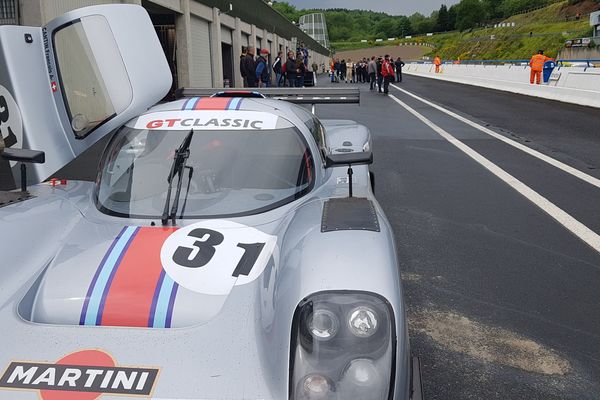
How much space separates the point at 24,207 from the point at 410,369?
2306 millimetres

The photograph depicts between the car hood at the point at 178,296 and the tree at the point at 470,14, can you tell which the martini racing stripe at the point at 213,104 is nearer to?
the car hood at the point at 178,296

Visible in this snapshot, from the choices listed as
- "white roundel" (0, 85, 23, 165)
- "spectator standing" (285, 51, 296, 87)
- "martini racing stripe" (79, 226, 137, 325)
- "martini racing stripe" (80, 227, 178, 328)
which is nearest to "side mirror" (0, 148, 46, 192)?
"white roundel" (0, 85, 23, 165)

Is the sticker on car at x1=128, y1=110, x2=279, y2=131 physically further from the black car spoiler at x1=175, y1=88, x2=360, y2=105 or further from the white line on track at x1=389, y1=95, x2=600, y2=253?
the white line on track at x1=389, y1=95, x2=600, y2=253

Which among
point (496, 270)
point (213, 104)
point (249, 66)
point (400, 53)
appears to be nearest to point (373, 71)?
point (249, 66)

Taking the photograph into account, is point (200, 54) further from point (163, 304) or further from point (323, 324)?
point (323, 324)

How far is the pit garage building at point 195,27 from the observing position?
35.1ft

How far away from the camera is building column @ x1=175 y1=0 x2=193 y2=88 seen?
70.7ft

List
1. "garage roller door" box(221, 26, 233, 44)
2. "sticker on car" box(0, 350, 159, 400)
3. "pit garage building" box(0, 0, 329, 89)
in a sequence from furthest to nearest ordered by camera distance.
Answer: "garage roller door" box(221, 26, 233, 44)
"pit garage building" box(0, 0, 329, 89)
"sticker on car" box(0, 350, 159, 400)

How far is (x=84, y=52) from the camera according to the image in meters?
4.01

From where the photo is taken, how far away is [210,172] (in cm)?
330

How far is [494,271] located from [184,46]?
19.2 m

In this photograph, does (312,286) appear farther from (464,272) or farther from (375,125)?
(375,125)

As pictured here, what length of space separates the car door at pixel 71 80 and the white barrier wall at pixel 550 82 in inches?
681

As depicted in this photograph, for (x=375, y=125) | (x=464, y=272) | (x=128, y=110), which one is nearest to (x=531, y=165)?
(x=464, y=272)
